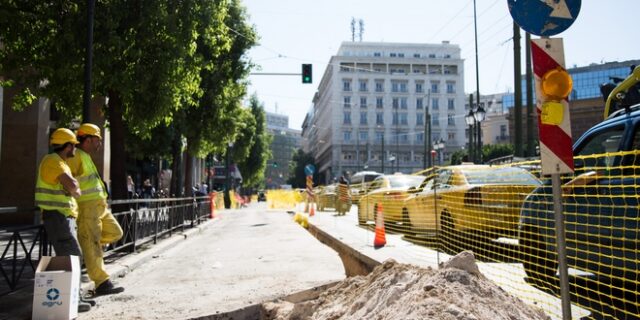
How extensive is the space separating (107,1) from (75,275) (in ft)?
19.9

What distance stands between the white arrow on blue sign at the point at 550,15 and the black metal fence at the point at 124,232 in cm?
502

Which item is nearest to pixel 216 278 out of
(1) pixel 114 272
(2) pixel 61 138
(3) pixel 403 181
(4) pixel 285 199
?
(1) pixel 114 272

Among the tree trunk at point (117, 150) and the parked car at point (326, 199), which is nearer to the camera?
the tree trunk at point (117, 150)

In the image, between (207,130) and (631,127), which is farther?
(207,130)

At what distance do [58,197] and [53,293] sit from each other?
981 millimetres

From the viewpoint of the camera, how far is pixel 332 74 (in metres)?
95.8

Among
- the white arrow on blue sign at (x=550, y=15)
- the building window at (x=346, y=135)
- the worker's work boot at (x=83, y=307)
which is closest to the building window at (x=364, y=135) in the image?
the building window at (x=346, y=135)

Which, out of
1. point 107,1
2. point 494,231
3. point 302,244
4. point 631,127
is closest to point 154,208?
point 302,244

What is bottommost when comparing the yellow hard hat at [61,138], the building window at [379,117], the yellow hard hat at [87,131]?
the yellow hard hat at [61,138]

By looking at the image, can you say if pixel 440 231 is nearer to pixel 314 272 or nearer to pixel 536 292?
pixel 314 272

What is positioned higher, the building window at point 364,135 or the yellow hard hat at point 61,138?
the building window at point 364,135

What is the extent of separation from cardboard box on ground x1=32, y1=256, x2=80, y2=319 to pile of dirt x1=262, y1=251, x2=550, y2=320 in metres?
2.02

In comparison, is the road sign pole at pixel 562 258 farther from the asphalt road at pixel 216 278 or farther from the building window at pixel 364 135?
the building window at pixel 364 135

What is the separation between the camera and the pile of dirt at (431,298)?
3336mm
